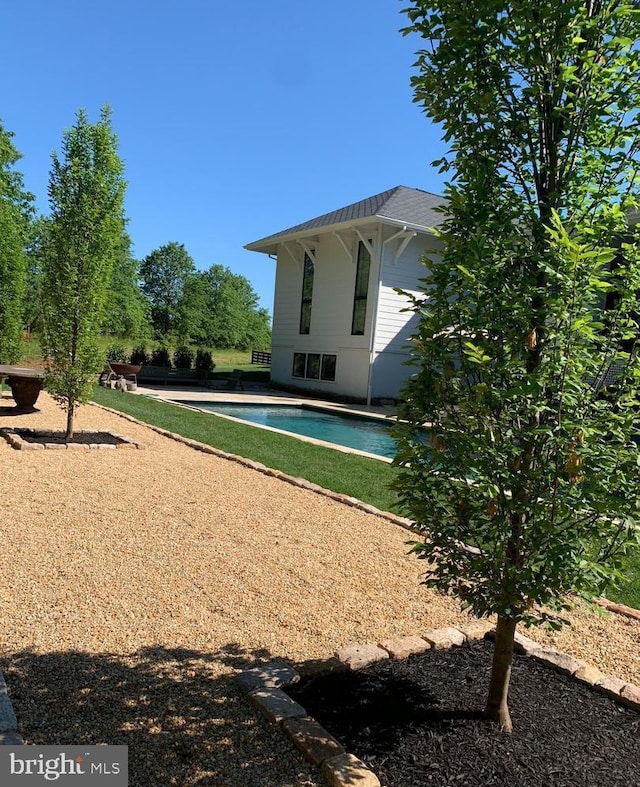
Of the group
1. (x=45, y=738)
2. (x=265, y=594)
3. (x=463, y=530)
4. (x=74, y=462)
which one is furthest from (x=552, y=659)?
(x=74, y=462)

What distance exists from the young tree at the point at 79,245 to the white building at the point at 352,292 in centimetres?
1155

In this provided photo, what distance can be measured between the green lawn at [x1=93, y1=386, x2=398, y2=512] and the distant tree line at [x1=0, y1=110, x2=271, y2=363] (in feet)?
16.3

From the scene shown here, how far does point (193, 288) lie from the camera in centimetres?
5078

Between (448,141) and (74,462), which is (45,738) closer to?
(448,141)

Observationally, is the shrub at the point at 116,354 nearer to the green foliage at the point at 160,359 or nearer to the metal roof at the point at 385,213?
the green foliage at the point at 160,359

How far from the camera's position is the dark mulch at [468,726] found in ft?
6.98

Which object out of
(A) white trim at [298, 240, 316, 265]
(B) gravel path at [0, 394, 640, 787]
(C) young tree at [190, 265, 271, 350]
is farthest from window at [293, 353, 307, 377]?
(C) young tree at [190, 265, 271, 350]

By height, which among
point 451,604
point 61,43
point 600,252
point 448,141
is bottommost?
point 451,604

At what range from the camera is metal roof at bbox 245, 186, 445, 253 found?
1917 centimetres

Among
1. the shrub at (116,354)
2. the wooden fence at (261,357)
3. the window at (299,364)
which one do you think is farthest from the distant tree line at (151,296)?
the wooden fence at (261,357)

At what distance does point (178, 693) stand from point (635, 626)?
117 inches

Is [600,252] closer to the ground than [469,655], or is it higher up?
higher up

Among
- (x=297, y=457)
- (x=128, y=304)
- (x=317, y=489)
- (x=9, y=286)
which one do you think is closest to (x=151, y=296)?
(x=128, y=304)

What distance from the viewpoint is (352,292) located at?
21.2 m
